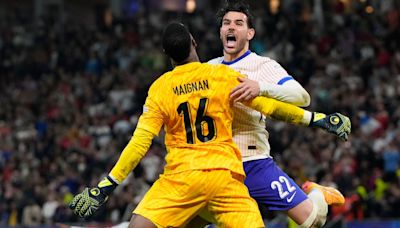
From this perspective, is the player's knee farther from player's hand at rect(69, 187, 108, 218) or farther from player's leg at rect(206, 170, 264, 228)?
player's hand at rect(69, 187, 108, 218)

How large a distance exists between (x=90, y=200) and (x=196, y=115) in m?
0.99

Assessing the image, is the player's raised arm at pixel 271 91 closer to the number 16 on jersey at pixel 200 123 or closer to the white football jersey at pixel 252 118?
the number 16 on jersey at pixel 200 123

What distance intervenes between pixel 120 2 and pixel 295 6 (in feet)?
25.3

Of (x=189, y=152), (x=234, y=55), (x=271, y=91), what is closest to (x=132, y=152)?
(x=189, y=152)

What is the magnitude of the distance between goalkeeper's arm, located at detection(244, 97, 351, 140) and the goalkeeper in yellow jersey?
13mm

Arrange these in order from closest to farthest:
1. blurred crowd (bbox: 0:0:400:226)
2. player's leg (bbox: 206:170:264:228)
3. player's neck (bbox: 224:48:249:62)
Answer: player's leg (bbox: 206:170:264:228)
player's neck (bbox: 224:48:249:62)
blurred crowd (bbox: 0:0:400:226)

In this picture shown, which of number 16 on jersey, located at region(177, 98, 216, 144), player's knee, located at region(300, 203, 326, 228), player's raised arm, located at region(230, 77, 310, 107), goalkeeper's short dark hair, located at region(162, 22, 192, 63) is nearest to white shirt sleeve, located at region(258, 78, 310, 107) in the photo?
player's raised arm, located at region(230, 77, 310, 107)

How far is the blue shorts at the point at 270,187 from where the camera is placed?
8.08 meters

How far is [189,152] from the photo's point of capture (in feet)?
24.0

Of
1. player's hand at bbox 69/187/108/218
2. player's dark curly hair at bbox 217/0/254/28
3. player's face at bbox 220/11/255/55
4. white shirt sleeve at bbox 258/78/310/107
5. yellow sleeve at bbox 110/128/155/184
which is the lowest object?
player's hand at bbox 69/187/108/218

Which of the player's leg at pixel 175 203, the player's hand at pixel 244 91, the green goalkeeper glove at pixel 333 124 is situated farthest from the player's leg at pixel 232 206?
the green goalkeeper glove at pixel 333 124

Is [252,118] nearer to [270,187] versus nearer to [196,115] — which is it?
[270,187]

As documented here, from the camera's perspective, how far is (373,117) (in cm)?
1827

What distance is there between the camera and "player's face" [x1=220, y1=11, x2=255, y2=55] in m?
8.23
